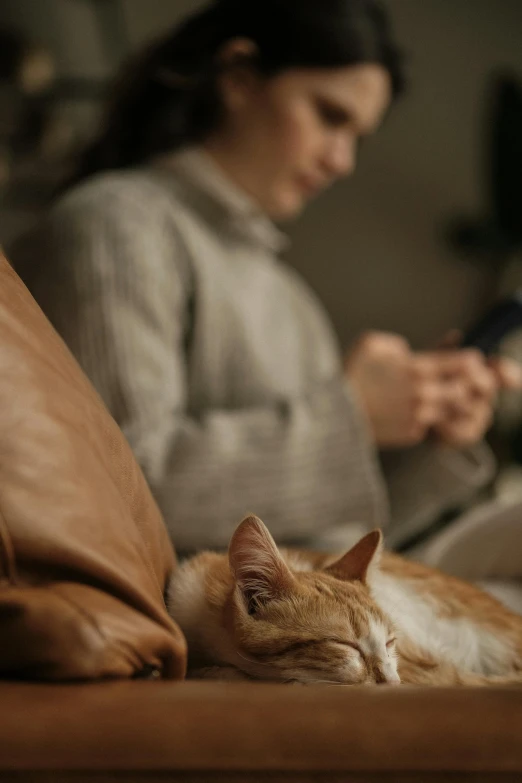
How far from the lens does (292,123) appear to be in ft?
4.11

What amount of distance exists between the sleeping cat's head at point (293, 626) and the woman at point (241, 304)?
41 centimetres

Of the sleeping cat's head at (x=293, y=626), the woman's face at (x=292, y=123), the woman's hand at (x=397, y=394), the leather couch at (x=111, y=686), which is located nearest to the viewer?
the leather couch at (x=111, y=686)

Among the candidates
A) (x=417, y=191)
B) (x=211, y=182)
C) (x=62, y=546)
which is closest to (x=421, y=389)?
(x=211, y=182)

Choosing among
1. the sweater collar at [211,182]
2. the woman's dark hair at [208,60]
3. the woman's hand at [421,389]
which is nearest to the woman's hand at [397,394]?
the woman's hand at [421,389]

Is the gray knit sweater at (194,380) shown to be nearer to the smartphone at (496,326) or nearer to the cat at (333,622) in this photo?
the smartphone at (496,326)

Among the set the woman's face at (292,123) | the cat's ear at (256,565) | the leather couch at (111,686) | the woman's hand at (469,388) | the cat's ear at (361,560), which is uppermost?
the woman's face at (292,123)

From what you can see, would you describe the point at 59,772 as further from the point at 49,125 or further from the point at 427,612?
the point at 49,125

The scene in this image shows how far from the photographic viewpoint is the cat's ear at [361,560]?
0.57 meters

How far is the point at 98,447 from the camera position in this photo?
0.49 m

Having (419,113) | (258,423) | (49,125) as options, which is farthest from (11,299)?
(419,113)

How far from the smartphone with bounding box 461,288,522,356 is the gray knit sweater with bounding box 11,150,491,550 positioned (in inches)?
7.4

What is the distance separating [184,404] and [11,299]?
0.63 m

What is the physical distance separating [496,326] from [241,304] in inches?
16.7

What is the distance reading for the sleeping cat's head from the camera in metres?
0.49
